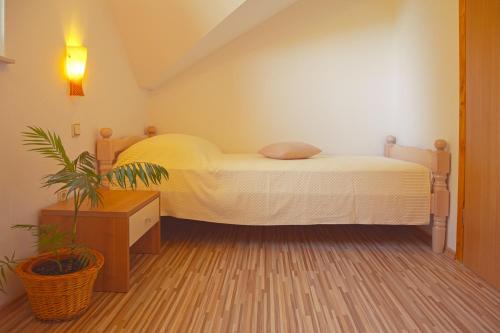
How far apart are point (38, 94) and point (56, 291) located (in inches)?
40.8

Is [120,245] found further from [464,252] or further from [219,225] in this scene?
[464,252]

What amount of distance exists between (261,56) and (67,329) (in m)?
2.79

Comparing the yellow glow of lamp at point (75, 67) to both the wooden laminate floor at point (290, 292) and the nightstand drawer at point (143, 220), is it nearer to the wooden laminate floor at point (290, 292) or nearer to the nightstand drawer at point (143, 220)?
the nightstand drawer at point (143, 220)

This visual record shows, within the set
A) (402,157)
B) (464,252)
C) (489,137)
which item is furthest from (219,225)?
(489,137)

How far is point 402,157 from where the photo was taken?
3057 mm

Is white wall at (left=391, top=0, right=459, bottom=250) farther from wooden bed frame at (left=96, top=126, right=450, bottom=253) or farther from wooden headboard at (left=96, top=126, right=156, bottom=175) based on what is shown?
wooden headboard at (left=96, top=126, right=156, bottom=175)

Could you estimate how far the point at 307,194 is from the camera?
2.55 metres

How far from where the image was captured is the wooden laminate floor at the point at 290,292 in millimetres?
1655

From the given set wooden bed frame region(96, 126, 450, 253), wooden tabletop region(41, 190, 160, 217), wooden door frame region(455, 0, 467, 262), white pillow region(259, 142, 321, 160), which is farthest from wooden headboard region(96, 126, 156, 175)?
wooden door frame region(455, 0, 467, 262)

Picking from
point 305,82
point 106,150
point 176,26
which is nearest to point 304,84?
point 305,82

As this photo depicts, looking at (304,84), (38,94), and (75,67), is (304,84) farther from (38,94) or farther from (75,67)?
(38,94)

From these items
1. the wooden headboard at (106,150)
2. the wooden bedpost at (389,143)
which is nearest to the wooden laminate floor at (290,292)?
the wooden headboard at (106,150)

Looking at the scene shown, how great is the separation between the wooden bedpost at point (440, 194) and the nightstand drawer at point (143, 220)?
1.87 metres

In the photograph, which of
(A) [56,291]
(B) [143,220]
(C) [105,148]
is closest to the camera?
(A) [56,291]
